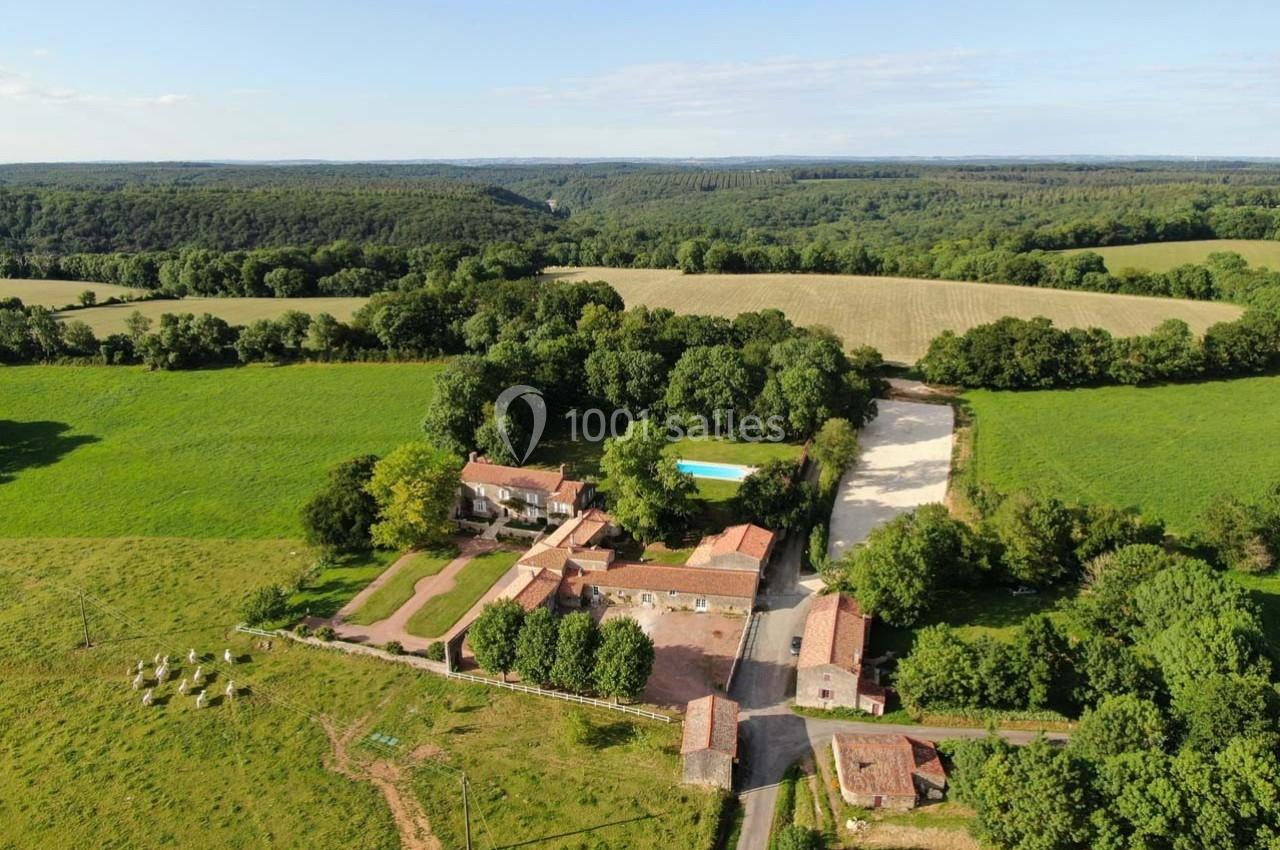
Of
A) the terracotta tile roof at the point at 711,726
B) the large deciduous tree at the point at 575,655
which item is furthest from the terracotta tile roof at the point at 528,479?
the terracotta tile roof at the point at 711,726

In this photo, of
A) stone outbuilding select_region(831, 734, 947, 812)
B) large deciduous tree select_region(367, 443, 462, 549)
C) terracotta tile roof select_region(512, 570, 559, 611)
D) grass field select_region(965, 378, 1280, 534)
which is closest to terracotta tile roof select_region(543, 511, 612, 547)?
terracotta tile roof select_region(512, 570, 559, 611)

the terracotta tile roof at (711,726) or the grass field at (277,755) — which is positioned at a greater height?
the terracotta tile roof at (711,726)

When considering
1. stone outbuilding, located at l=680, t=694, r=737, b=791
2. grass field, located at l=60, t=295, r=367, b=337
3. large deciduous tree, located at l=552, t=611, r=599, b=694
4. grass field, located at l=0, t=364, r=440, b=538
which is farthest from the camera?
grass field, located at l=60, t=295, r=367, b=337

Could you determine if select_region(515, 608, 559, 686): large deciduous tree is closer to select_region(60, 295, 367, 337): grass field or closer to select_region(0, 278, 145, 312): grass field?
select_region(60, 295, 367, 337): grass field

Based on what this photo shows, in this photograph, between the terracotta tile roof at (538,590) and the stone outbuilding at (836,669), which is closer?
the stone outbuilding at (836,669)

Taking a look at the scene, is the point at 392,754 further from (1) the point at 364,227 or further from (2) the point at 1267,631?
(1) the point at 364,227

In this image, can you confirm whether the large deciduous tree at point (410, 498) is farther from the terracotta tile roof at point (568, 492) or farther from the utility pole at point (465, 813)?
the utility pole at point (465, 813)
